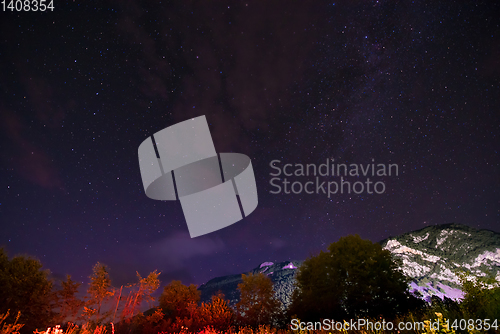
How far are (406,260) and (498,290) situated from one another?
217554mm

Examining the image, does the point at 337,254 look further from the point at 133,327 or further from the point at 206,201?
the point at 133,327

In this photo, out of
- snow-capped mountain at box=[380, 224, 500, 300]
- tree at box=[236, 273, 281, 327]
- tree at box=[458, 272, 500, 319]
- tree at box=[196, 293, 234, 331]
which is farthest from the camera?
snow-capped mountain at box=[380, 224, 500, 300]

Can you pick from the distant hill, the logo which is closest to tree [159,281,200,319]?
the logo

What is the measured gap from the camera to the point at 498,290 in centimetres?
1040

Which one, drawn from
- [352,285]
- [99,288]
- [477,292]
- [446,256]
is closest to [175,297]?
[99,288]

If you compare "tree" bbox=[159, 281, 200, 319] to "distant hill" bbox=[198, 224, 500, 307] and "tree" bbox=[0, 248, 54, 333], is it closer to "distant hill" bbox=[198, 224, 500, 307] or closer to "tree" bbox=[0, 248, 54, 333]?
"tree" bbox=[0, 248, 54, 333]

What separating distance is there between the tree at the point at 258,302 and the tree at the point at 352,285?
4855mm

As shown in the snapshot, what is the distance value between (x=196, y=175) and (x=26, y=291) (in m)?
23.9

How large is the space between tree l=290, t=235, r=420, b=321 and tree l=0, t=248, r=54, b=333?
90.6 ft

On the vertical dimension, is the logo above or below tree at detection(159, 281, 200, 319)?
above

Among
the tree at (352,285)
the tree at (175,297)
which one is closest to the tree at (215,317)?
the tree at (352,285)

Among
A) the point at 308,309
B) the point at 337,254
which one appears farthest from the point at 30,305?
the point at 337,254

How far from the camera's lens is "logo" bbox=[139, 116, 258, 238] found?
25906 mm

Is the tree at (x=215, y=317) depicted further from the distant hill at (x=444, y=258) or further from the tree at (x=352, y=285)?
the distant hill at (x=444, y=258)
